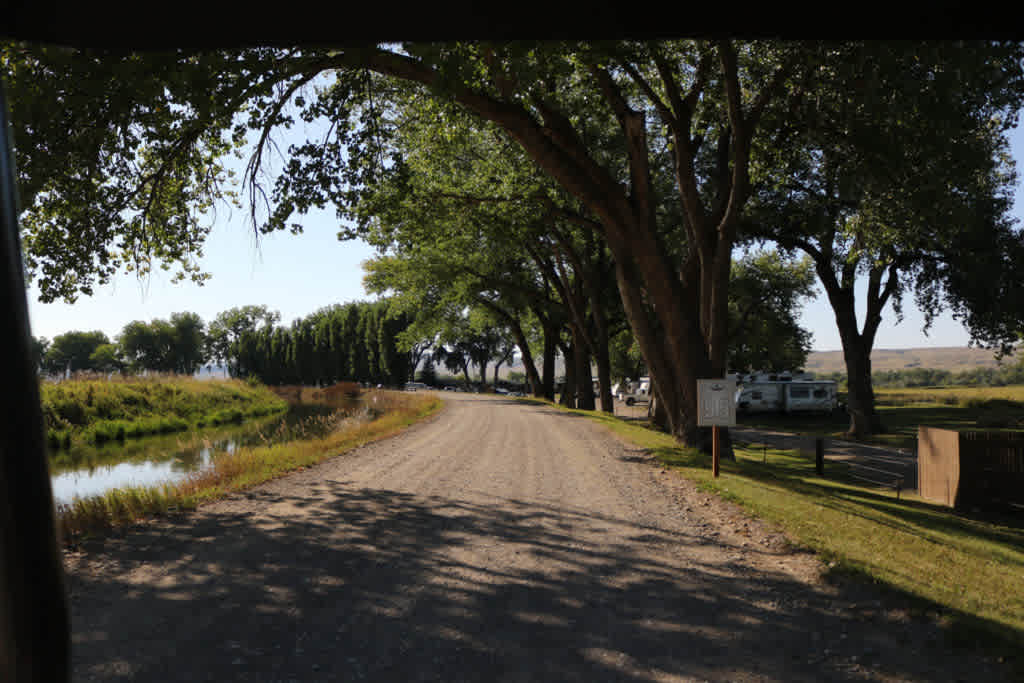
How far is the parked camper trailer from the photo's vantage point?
4106 centimetres

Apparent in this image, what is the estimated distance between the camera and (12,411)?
93 centimetres

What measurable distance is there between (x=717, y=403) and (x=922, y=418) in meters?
30.0

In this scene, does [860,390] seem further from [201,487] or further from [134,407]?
[134,407]

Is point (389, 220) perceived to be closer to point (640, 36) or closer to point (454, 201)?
point (454, 201)

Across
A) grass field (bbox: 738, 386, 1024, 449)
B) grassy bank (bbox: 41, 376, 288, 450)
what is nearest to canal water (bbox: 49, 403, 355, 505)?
grassy bank (bbox: 41, 376, 288, 450)

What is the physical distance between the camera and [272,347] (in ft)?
318

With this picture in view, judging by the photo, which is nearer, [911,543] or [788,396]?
[911,543]

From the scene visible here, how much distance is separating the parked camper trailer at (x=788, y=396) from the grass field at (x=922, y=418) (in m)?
0.61

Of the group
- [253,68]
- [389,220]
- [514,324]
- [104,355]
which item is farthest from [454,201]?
[104,355]

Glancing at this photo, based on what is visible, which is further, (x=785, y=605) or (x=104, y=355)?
(x=104, y=355)

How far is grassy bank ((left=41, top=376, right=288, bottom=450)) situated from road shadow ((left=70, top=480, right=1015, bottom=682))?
1450 centimetres

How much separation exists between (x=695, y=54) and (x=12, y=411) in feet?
51.5

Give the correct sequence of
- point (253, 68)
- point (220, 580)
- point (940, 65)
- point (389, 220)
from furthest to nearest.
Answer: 1. point (389, 220)
2. point (940, 65)
3. point (253, 68)
4. point (220, 580)

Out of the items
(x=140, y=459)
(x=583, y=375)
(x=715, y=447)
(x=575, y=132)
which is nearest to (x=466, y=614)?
(x=715, y=447)
